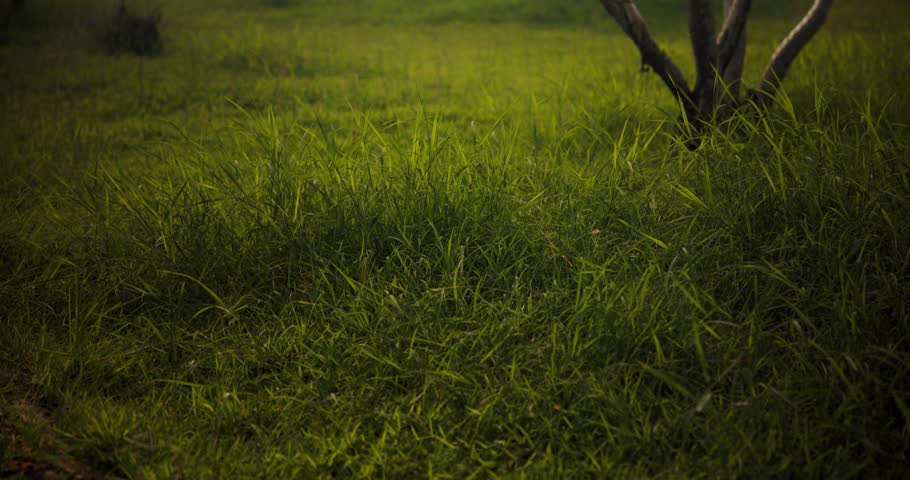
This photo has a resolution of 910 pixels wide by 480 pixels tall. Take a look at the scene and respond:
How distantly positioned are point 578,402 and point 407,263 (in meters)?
0.94

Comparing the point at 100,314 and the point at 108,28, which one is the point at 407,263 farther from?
the point at 108,28

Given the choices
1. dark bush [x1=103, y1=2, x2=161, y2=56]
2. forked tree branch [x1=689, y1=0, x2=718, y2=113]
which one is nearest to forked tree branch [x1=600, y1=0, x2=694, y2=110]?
forked tree branch [x1=689, y1=0, x2=718, y2=113]

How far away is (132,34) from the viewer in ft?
25.9

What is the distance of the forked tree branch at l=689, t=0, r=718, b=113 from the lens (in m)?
3.77

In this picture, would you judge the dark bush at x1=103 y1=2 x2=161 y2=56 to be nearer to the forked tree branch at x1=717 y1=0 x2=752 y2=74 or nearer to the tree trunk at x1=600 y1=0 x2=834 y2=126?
the tree trunk at x1=600 y1=0 x2=834 y2=126

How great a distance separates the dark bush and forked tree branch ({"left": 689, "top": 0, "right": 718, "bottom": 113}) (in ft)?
20.5

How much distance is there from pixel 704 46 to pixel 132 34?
6.59 m

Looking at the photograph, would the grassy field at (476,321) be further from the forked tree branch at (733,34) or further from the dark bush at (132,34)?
the dark bush at (132,34)

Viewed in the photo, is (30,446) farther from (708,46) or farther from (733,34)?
(733,34)

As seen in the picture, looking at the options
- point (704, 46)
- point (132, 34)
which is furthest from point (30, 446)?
point (132, 34)

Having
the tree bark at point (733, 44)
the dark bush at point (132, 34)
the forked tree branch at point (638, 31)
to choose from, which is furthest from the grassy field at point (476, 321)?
the dark bush at point (132, 34)

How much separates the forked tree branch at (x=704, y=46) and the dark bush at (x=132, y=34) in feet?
20.5

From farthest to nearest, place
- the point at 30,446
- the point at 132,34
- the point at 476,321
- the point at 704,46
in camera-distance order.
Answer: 1. the point at 132,34
2. the point at 704,46
3. the point at 476,321
4. the point at 30,446

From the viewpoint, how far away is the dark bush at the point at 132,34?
7.79 meters
